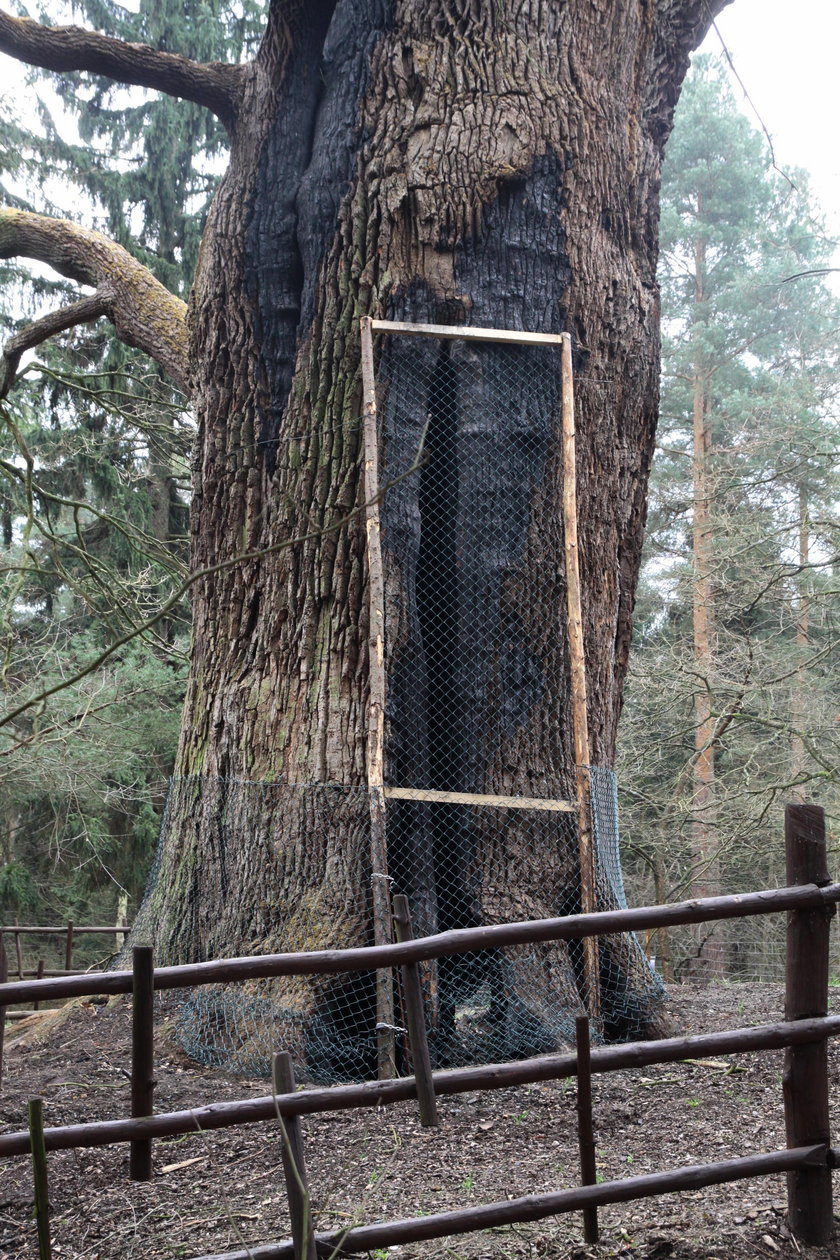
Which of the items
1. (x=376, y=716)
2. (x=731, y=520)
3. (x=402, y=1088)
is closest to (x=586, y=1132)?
(x=402, y=1088)

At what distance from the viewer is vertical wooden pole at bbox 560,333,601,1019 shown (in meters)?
5.05

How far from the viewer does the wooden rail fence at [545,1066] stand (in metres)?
2.78

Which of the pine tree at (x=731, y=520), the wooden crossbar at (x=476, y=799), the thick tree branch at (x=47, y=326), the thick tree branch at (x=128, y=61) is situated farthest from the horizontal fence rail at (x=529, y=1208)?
the pine tree at (x=731, y=520)

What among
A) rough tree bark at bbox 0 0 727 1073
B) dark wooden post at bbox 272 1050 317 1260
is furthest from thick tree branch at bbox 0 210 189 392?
dark wooden post at bbox 272 1050 317 1260

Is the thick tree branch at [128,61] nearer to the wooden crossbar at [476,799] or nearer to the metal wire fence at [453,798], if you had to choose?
the metal wire fence at [453,798]

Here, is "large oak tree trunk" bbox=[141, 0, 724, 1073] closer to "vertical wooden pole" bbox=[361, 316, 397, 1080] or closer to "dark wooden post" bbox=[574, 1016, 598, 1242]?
"vertical wooden pole" bbox=[361, 316, 397, 1080]

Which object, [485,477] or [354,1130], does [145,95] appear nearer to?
[485,477]

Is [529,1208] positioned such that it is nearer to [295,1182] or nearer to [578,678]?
[295,1182]

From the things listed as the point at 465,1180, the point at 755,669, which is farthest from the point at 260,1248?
the point at 755,669

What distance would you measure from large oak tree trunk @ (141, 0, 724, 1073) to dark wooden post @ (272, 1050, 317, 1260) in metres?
2.22

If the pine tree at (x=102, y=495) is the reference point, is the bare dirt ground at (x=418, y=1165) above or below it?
below

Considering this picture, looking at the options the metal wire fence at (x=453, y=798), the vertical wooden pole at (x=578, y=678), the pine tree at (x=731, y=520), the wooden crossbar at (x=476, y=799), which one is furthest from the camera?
the pine tree at (x=731, y=520)

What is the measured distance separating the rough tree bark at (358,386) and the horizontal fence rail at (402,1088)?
1784 millimetres

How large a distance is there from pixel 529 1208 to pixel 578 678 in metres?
2.77
